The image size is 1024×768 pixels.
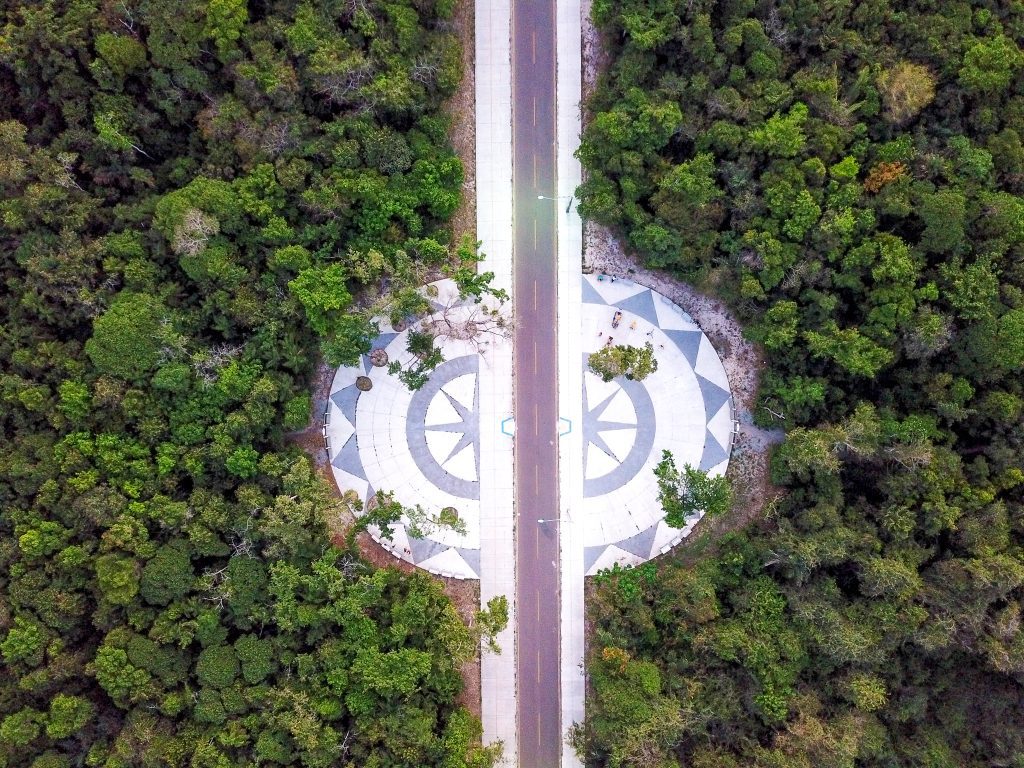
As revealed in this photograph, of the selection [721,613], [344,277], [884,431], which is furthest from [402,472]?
[884,431]

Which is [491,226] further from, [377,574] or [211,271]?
[377,574]

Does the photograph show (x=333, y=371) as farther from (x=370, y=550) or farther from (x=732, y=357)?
(x=732, y=357)

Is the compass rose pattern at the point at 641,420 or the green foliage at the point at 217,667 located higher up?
the compass rose pattern at the point at 641,420

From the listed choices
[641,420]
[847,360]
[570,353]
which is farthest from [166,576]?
[847,360]

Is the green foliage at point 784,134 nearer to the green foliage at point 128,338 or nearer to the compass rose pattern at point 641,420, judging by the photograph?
the compass rose pattern at point 641,420

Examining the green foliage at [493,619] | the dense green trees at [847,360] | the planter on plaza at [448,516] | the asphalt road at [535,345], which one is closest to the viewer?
the dense green trees at [847,360]

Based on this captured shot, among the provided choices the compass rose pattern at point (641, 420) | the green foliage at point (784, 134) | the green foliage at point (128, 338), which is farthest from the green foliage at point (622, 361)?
the green foliage at point (128, 338)

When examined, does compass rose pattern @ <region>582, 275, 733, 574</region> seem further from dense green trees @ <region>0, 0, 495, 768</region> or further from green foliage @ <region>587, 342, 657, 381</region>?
dense green trees @ <region>0, 0, 495, 768</region>
